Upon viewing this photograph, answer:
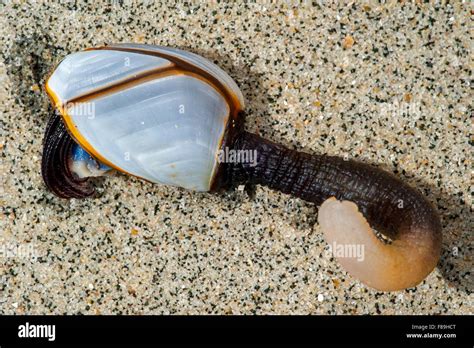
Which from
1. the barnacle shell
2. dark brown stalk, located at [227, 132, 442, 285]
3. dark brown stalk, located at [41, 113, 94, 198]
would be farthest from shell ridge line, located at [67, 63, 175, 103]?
dark brown stalk, located at [227, 132, 442, 285]

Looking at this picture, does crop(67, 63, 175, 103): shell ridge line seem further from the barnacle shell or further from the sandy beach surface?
the sandy beach surface

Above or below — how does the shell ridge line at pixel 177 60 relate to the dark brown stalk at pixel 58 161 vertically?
above

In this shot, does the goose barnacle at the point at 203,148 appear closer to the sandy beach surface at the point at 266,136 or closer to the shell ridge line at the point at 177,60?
the shell ridge line at the point at 177,60

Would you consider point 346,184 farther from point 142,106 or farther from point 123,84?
point 123,84

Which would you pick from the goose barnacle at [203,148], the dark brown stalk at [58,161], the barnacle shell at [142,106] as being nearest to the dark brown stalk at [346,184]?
the goose barnacle at [203,148]

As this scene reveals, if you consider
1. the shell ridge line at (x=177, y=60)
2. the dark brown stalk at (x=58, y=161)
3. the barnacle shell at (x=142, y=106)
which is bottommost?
the dark brown stalk at (x=58, y=161)
